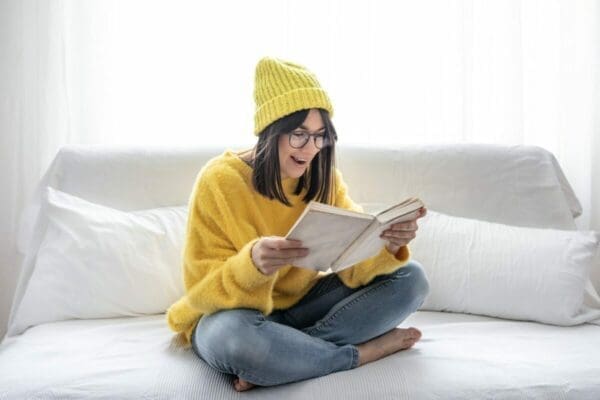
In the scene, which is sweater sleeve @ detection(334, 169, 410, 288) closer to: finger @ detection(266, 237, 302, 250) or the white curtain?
finger @ detection(266, 237, 302, 250)

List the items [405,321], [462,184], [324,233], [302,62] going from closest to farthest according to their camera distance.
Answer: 1. [324,233]
2. [405,321]
3. [462,184]
4. [302,62]

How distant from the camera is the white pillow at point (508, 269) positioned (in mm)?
2068

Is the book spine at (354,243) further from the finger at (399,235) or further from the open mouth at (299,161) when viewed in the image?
the open mouth at (299,161)

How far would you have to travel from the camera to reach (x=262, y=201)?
1.82 metres

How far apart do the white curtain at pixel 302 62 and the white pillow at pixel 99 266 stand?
41 centimetres

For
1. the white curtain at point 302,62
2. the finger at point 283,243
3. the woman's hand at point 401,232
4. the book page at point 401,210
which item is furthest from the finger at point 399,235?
the white curtain at point 302,62

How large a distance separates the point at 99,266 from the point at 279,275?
50cm

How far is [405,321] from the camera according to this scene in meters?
2.06

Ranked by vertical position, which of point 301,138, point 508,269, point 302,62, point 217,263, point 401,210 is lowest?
point 508,269

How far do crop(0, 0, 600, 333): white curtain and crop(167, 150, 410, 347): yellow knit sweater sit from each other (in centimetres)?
72

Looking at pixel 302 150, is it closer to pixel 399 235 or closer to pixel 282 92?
pixel 282 92

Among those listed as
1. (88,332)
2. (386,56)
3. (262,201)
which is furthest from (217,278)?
(386,56)

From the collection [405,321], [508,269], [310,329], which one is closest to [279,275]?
[310,329]

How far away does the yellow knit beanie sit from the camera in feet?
5.66
